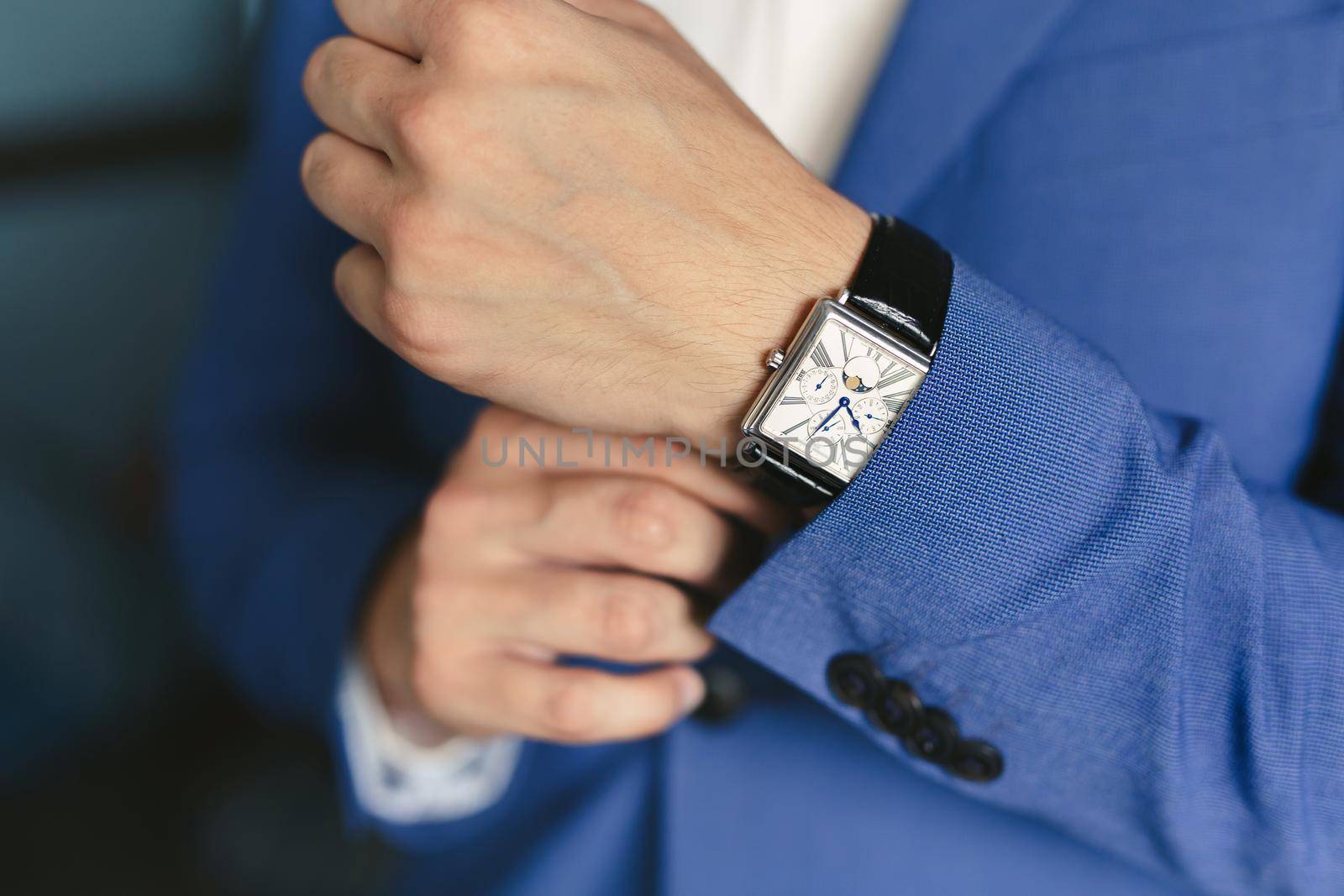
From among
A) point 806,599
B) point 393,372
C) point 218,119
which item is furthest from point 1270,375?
point 218,119

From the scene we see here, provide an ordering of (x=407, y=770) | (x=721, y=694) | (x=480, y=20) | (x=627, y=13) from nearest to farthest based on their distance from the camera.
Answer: (x=480, y=20) → (x=627, y=13) → (x=721, y=694) → (x=407, y=770)

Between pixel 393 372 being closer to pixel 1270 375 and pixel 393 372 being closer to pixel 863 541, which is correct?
pixel 863 541

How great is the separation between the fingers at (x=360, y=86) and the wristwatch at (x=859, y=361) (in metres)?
0.28

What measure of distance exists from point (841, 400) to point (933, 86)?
0.29 m

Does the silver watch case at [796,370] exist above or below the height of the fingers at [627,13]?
below

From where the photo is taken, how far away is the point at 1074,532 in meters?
0.54

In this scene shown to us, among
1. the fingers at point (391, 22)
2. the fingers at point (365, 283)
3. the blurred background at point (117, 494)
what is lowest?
the blurred background at point (117, 494)

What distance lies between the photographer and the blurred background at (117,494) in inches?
64.3

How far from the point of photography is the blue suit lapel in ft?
2.14

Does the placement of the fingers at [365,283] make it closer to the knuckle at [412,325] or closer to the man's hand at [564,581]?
the knuckle at [412,325]

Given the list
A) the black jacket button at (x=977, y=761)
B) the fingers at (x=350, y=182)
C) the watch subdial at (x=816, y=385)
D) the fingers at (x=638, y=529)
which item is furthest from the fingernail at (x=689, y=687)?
the fingers at (x=350, y=182)

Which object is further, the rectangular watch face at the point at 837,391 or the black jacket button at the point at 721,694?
the black jacket button at the point at 721,694

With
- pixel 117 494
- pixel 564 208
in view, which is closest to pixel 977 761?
pixel 564 208

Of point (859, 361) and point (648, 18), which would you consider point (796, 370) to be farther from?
point (648, 18)
